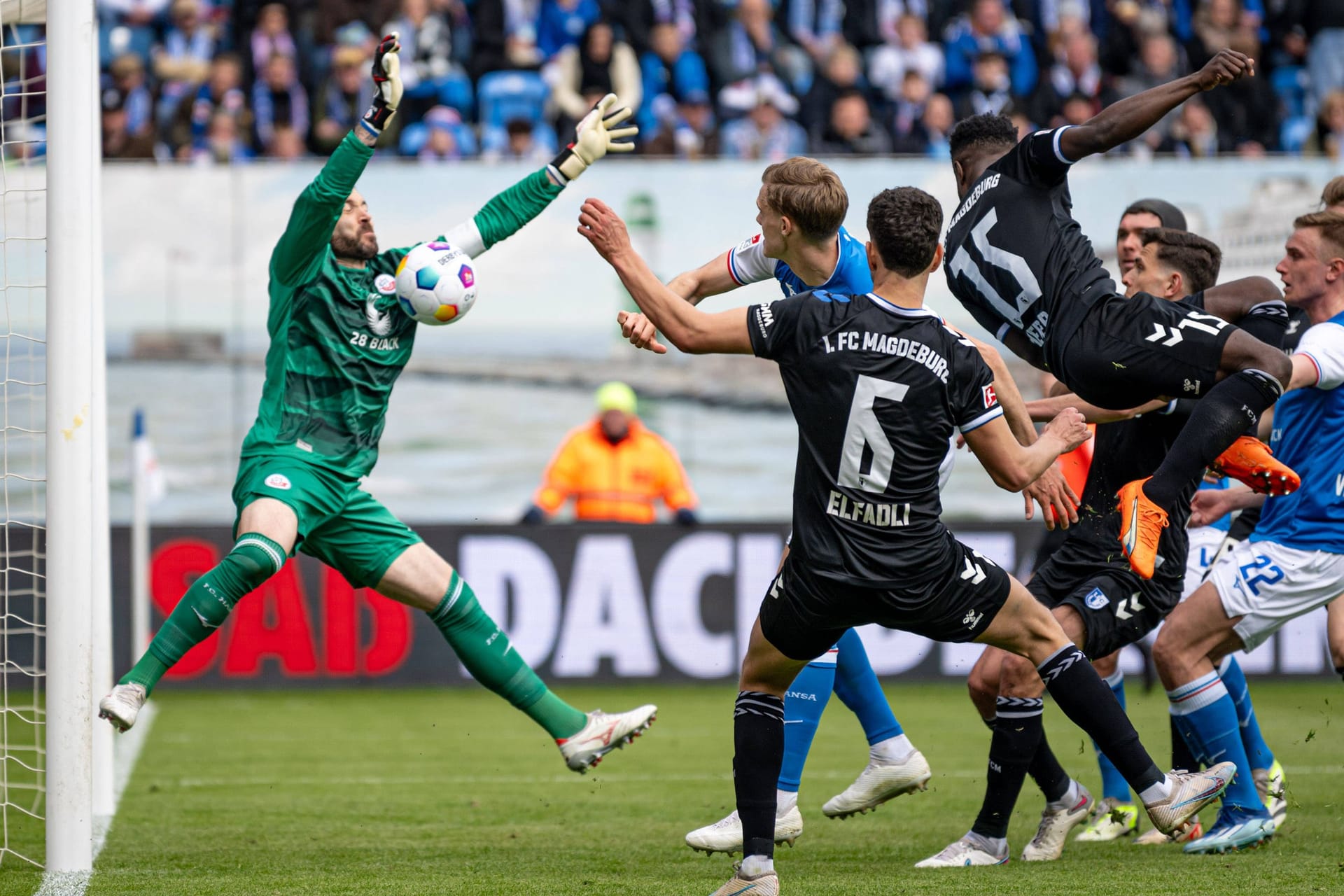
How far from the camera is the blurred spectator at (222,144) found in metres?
15.5

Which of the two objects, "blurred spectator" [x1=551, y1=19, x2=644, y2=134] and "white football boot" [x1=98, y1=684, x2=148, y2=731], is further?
"blurred spectator" [x1=551, y1=19, x2=644, y2=134]

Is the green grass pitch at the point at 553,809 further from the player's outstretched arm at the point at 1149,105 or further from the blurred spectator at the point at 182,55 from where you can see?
the blurred spectator at the point at 182,55

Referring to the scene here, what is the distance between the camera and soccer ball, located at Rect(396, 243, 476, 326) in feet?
21.8

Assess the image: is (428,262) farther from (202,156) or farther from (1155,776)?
(202,156)

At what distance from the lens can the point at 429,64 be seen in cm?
1627

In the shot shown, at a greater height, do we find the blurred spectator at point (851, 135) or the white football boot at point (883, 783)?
the blurred spectator at point (851, 135)

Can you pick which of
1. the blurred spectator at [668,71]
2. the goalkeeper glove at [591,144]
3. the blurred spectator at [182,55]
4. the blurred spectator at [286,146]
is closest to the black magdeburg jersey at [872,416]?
the goalkeeper glove at [591,144]

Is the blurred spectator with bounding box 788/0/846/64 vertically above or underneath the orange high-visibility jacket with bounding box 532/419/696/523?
above

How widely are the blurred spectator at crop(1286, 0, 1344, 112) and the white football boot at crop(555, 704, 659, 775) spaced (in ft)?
43.8

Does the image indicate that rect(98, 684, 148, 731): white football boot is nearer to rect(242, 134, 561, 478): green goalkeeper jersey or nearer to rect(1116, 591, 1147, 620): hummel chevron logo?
rect(242, 134, 561, 478): green goalkeeper jersey

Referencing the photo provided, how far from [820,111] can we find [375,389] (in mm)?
10345

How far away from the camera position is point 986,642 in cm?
542

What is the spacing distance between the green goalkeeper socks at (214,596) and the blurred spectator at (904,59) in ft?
39.8

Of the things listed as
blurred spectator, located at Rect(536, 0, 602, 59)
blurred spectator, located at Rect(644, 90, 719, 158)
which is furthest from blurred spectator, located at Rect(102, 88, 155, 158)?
blurred spectator, located at Rect(644, 90, 719, 158)
